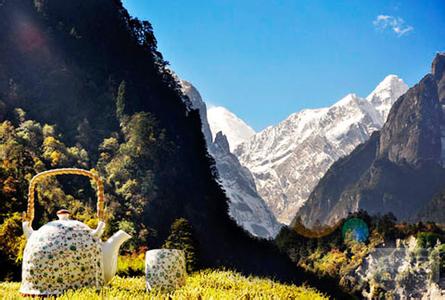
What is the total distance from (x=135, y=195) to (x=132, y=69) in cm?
2063

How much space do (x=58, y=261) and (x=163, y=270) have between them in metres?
1.35

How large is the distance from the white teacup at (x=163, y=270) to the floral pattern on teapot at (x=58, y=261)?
716 millimetres

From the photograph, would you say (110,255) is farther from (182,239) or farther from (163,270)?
(182,239)

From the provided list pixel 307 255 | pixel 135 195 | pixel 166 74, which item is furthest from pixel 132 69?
pixel 307 255

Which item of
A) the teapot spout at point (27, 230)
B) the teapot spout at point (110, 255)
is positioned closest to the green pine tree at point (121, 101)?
the teapot spout at point (110, 255)

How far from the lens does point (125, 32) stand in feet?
190

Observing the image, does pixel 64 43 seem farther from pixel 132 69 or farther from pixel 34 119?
pixel 34 119

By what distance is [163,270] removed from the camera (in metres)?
6.19

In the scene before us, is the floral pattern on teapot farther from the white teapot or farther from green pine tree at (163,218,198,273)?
green pine tree at (163,218,198,273)

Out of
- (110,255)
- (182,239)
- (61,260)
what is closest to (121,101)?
(182,239)

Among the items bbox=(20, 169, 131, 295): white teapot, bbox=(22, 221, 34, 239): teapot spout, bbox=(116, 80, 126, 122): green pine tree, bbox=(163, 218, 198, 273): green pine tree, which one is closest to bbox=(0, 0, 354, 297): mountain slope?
bbox=(116, 80, 126, 122): green pine tree

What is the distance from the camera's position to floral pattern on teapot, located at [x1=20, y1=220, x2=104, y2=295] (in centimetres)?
537

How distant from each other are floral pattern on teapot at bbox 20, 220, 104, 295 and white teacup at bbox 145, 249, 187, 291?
2.35ft

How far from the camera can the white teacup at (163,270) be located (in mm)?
6148
